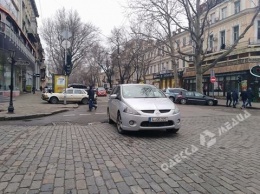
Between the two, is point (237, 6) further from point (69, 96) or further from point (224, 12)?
point (69, 96)

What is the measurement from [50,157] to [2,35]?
65.5 ft

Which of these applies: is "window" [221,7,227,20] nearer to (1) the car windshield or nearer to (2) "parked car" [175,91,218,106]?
(2) "parked car" [175,91,218,106]

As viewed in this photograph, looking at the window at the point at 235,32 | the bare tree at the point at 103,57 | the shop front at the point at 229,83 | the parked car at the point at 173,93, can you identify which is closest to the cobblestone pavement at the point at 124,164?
the parked car at the point at 173,93

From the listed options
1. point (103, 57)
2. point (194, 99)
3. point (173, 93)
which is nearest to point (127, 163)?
point (194, 99)

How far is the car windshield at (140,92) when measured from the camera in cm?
850

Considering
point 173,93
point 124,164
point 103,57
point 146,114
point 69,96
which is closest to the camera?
point 124,164

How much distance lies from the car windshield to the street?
4.59 ft

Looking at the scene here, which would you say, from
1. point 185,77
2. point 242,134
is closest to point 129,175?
point 242,134

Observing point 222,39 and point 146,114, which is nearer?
point 146,114

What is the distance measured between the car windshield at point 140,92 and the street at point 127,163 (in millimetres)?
1398

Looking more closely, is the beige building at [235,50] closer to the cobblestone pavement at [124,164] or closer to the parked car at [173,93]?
the parked car at [173,93]

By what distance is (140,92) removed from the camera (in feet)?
28.7

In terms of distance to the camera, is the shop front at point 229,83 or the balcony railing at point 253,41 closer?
the shop front at point 229,83

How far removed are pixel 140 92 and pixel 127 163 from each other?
4149 millimetres
